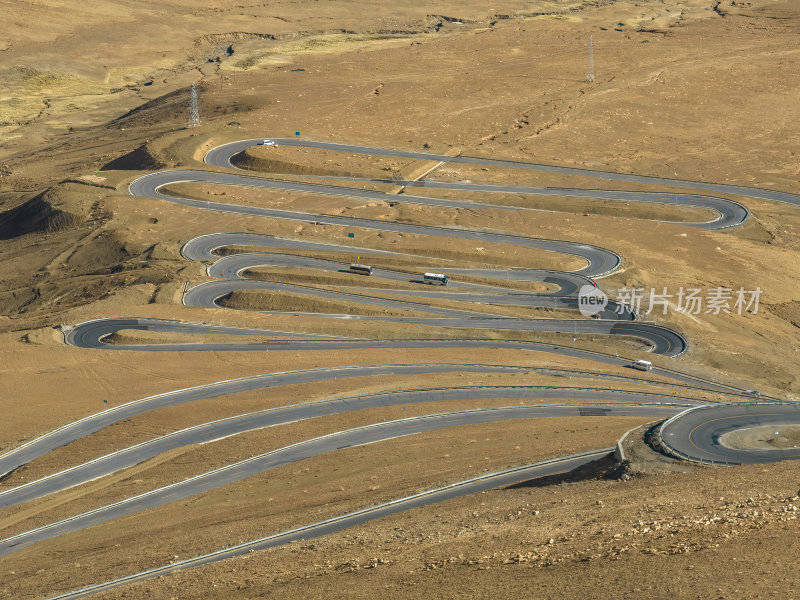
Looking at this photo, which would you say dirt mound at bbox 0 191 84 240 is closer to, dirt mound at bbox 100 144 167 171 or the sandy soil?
dirt mound at bbox 100 144 167 171

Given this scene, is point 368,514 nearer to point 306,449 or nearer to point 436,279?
point 306,449

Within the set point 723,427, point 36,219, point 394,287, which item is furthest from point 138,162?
point 723,427

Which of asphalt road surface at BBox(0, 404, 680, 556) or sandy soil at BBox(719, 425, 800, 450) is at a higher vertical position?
sandy soil at BBox(719, 425, 800, 450)

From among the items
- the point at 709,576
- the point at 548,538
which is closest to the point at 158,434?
the point at 548,538

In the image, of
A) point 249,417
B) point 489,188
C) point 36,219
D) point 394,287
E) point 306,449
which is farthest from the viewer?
point 489,188

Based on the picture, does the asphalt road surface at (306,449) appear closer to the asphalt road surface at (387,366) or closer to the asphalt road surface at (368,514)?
the asphalt road surface at (387,366)

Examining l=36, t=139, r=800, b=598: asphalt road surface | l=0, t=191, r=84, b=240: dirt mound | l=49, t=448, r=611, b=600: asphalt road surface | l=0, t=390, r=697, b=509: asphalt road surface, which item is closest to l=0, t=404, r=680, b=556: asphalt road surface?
l=36, t=139, r=800, b=598: asphalt road surface

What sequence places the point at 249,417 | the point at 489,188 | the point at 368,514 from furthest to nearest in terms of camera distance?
the point at 489,188 → the point at 249,417 → the point at 368,514

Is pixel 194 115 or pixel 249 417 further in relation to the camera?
pixel 194 115
